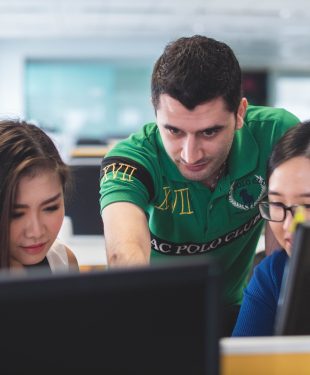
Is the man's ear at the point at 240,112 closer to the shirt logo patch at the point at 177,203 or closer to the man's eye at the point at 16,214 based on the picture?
the shirt logo patch at the point at 177,203

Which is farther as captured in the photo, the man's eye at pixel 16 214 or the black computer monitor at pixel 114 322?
the man's eye at pixel 16 214

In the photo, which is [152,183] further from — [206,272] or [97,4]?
[97,4]

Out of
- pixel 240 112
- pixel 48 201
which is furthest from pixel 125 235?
A: pixel 240 112

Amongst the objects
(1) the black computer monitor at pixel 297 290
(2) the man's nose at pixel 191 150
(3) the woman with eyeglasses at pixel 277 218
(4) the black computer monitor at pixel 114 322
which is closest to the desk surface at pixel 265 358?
(1) the black computer monitor at pixel 297 290

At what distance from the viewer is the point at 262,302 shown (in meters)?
1.17

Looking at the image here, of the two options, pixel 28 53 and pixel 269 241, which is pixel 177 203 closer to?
pixel 269 241

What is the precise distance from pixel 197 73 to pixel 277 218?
37 centimetres

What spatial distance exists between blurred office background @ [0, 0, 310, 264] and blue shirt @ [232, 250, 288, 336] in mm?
6492

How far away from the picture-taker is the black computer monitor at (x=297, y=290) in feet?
2.30

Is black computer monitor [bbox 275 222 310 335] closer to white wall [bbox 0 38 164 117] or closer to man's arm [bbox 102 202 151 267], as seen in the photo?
man's arm [bbox 102 202 151 267]

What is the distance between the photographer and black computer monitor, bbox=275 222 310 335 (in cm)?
70

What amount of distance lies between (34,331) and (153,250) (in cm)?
107

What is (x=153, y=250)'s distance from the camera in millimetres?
1624

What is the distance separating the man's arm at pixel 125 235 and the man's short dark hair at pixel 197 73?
0.26 metres
